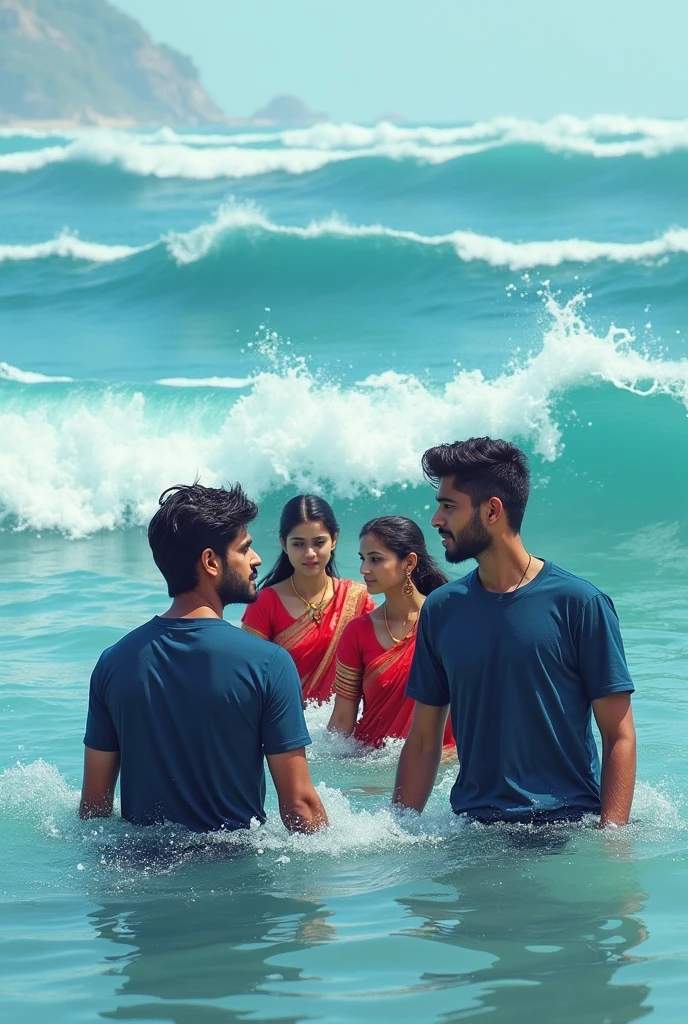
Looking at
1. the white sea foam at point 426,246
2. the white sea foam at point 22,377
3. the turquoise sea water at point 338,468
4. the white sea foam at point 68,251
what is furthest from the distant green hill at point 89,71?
the white sea foam at point 22,377

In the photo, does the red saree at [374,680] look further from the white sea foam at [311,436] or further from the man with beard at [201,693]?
the white sea foam at [311,436]

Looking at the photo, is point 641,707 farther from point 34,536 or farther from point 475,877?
point 34,536

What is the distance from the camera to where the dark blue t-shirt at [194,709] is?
14.1 feet

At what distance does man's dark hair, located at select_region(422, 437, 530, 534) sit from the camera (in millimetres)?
4395

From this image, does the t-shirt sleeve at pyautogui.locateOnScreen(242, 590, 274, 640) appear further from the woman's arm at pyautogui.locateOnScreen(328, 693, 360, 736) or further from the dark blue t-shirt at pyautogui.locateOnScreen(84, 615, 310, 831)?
the dark blue t-shirt at pyautogui.locateOnScreen(84, 615, 310, 831)

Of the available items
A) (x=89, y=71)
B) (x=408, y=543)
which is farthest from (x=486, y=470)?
(x=89, y=71)

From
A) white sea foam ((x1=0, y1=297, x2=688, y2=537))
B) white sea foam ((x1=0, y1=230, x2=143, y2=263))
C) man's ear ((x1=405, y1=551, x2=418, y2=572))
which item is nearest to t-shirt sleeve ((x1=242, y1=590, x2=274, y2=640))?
man's ear ((x1=405, y1=551, x2=418, y2=572))

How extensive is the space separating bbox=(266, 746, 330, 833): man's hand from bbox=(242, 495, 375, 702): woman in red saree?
8.08 feet

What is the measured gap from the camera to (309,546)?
6.90 m

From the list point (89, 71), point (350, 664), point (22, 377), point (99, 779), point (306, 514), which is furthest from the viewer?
point (89, 71)

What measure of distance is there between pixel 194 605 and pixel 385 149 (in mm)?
31816

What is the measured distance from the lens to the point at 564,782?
445 cm

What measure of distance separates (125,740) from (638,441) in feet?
34.3

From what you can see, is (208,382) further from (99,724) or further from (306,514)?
(99,724)
